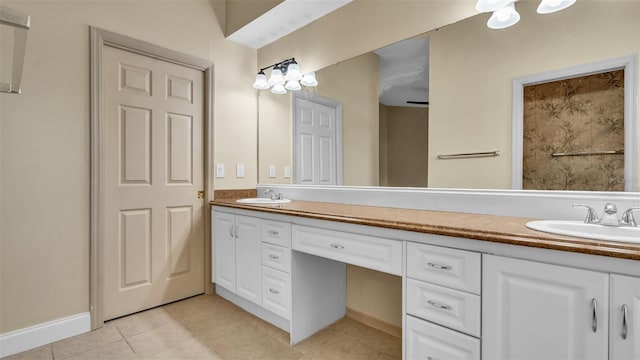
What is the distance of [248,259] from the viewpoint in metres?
2.12

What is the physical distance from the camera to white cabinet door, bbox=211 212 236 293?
2275mm

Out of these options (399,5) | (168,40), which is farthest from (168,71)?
(399,5)

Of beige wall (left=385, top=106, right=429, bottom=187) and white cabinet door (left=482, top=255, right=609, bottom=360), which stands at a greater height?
beige wall (left=385, top=106, right=429, bottom=187)

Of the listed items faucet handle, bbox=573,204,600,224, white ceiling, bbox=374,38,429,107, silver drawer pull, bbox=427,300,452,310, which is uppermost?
white ceiling, bbox=374,38,429,107

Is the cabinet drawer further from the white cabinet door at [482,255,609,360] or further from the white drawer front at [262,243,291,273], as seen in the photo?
the white drawer front at [262,243,291,273]

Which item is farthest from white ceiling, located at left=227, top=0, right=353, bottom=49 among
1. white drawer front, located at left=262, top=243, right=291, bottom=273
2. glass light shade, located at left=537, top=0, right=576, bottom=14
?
white drawer front, located at left=262, top=243, right=291, bottom=273

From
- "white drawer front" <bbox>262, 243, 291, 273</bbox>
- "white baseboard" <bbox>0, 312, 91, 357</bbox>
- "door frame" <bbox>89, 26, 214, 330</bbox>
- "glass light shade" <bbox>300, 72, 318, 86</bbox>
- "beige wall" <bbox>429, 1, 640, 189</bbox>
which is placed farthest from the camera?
"glass light shade" <bbox>300, 72, 318, 86</bbox>

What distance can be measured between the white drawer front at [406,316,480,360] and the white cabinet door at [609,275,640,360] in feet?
1.24

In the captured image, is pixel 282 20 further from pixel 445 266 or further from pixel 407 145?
pixel 445 266

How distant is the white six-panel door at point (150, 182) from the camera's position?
213 centimetres

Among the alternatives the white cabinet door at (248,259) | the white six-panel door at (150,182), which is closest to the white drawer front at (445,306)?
the white cabinet door at (248,259)

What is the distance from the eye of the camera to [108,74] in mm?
2102

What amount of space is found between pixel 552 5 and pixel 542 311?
1.30 metres

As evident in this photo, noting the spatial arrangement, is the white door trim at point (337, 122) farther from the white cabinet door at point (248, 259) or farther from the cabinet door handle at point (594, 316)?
the cabinet door handle at point (594, 316)
